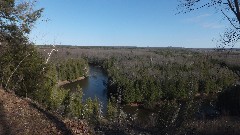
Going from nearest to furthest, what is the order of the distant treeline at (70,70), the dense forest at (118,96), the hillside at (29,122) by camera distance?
the hillside at (29,122) < the dense forest at (118,96) < the distant treeline at (70,70)

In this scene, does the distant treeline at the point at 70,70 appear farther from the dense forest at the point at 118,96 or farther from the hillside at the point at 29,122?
the hillside at the point at 29,122

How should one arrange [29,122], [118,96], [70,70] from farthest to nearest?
[70,70] < [118,96] < [29,122]

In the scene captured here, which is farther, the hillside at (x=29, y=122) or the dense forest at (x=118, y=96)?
the dense forest at (x=118, y=96)

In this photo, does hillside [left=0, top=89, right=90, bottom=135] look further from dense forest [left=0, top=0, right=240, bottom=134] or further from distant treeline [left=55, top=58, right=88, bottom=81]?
distant treeline [left=55, top=58, right=88, bottom=81]

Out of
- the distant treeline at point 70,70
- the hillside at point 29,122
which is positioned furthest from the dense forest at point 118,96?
the distant treeline at point 70,70

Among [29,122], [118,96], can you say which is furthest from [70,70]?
[29,122]

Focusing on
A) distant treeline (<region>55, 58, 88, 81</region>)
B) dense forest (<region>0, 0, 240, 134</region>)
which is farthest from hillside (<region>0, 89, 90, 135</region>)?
distant treeline (<region>55, 58, 88, 81</region>)

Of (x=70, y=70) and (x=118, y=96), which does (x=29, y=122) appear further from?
(x=70, y=70)

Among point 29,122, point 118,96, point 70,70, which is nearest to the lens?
point 29,122

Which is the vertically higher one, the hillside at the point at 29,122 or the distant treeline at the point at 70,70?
the hillside at the point at 29,122
